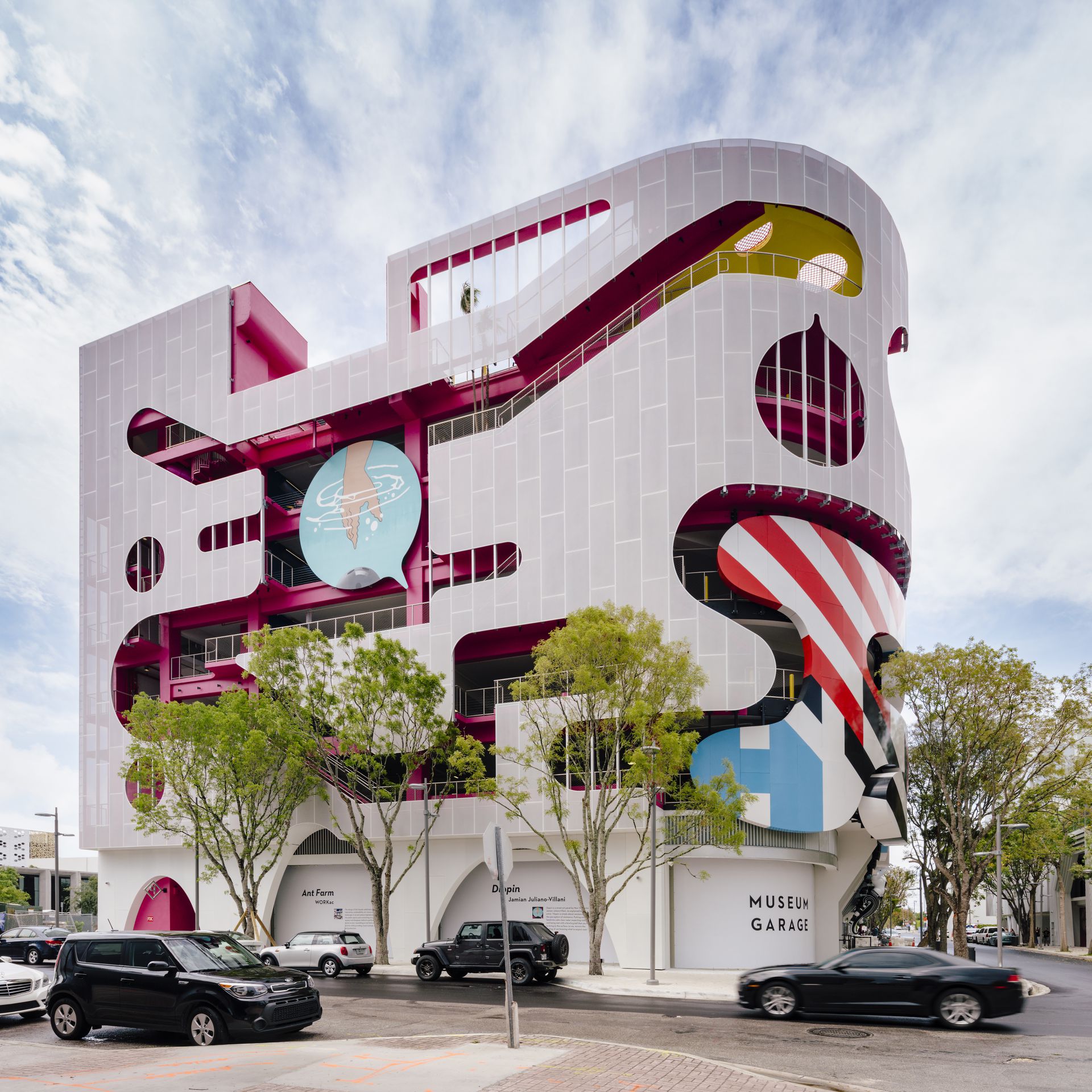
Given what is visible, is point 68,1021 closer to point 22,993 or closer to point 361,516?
point 22,993

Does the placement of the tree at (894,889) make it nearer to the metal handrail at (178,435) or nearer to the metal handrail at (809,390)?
the metal handrail at (809,390)

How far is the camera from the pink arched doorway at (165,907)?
1877 inches

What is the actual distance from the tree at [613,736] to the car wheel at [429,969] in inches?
171

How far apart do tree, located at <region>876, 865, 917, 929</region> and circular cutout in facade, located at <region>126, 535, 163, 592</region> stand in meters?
42.1

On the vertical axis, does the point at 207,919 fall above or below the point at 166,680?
below

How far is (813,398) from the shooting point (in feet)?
134

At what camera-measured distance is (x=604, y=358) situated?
128 feet

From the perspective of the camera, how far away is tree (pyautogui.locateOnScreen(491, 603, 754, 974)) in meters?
30.3

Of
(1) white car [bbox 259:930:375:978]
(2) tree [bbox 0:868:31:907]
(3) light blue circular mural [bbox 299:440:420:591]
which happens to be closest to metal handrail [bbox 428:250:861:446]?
(3) light blue circular mural [bbox 299:440:420:591]

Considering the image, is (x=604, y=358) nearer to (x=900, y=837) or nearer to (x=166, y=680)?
(x=900, y=837)

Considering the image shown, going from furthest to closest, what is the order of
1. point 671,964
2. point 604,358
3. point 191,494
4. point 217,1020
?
point 191,494
point 604,358
point 671,964
point 217,1020

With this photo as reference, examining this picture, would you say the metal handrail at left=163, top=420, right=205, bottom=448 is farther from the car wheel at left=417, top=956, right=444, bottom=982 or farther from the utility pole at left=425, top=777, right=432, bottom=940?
the car wheel at left=417, top=956, right=444, bottom=982

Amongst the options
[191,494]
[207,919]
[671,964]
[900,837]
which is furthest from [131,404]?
[900,837]

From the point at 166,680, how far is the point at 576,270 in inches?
996
